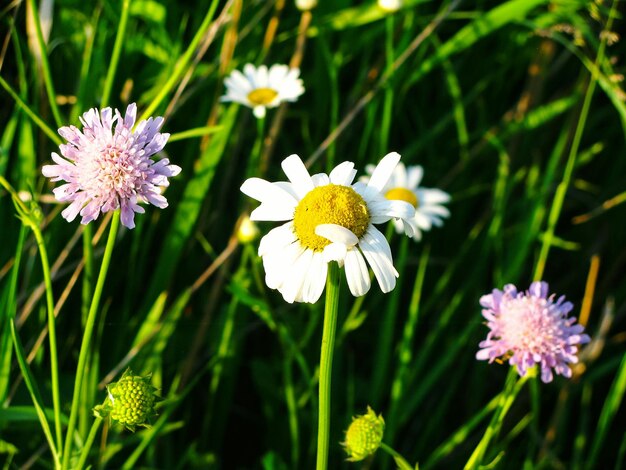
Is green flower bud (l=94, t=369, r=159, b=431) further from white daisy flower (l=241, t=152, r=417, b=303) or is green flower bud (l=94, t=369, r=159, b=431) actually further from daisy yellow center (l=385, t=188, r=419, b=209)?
daisy yellow center (l=385, t=188, r=419, b=209)

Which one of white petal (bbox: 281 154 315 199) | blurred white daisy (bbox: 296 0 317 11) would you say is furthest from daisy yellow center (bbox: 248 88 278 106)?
white petal (bbox: 281 154 315 199)

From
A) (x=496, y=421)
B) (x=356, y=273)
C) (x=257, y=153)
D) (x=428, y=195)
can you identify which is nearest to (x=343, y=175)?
(x=356, y=273)

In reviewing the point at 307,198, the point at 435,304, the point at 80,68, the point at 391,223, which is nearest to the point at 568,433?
the point at 435,304

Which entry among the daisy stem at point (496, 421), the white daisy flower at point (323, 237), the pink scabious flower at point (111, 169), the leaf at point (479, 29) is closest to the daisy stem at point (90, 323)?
the pink scabious flower at point (111, 169)

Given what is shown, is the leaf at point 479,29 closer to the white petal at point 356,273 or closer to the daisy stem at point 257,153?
the daisy stem at point 257,153

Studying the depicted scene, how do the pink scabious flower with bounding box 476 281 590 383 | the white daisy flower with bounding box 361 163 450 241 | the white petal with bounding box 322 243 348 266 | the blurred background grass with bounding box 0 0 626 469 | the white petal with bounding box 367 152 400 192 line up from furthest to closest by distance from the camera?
the white daisy flower with bounding box 361 163 450 241, the blurred background grass with bounding box 0 0 626 469, the pink scabious flower with bounding box 476 281 590 383, the white petal with bounding box 367 152 400 192, the white petal with bounding box 322 243 348 266

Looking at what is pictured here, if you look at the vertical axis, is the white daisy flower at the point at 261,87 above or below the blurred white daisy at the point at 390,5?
below
